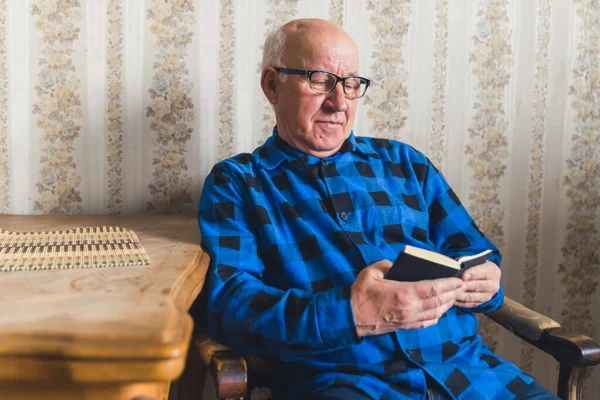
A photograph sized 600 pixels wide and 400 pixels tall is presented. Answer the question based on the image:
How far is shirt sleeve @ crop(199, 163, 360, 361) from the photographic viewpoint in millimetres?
979

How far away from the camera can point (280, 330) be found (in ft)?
3.23

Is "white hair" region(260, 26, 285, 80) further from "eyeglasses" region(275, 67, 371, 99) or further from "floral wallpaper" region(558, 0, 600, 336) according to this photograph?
"floral wallpaper" region(558, 0, 600, 336)

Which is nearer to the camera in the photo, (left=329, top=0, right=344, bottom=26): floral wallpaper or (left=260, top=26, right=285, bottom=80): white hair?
(left=260, top=26, right=285, bottom=80): white hair

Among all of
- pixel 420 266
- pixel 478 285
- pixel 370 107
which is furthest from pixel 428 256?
pixel 370 107

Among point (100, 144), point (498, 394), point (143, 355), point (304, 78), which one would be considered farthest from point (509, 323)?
point (100, 144)

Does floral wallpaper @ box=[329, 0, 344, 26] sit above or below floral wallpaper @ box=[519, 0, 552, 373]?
above

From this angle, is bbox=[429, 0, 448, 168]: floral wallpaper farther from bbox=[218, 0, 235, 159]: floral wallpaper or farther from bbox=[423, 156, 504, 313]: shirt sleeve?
bbox=[218, 0, 235, 159]: floral wallpaper

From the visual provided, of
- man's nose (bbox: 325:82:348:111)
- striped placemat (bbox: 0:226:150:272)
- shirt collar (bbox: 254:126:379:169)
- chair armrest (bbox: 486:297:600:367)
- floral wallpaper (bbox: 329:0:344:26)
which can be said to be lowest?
chair armrest (bbox: 486:297:600:367)

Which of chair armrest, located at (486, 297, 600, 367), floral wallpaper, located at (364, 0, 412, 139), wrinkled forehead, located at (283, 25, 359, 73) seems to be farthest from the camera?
floral wallpaper, located at (364, 0, 412, 139)

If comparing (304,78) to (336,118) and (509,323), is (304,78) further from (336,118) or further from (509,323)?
(509,323)

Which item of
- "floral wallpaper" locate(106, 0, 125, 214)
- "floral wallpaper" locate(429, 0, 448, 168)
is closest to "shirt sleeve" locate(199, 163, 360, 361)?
"floral wallpaper" locate(106, 0, 125, 214)

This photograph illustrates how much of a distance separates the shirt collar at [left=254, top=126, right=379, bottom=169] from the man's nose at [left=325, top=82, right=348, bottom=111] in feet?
0.36

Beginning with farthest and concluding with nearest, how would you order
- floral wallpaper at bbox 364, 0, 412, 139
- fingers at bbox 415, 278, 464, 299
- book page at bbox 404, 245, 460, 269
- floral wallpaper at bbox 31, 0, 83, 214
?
floral wallpaper at bbox 364, 0, 412, 139
floral wallpaper at bbox 31, 0, 83, 214
fingers at bbox 415, 278, 464, 299
book page at bbox 404, 245, 460, 269

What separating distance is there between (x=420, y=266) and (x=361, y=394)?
301mm
